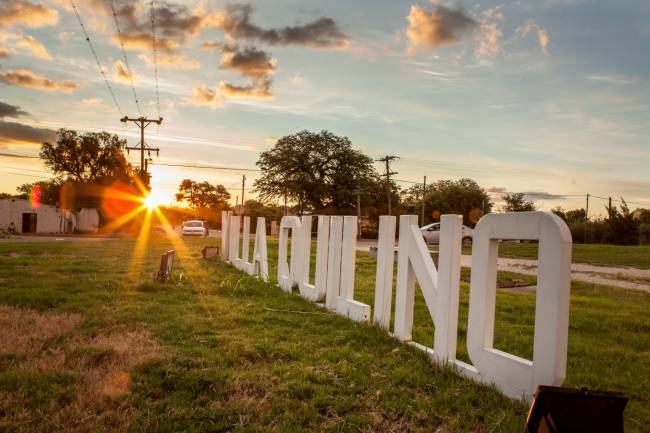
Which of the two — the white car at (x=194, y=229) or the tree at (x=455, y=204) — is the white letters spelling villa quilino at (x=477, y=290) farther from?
the tree at (x=455, y=204)

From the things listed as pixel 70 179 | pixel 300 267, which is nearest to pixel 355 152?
pixel 70 179

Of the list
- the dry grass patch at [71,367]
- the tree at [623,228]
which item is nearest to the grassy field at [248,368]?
the dry grass patch at [71,367]

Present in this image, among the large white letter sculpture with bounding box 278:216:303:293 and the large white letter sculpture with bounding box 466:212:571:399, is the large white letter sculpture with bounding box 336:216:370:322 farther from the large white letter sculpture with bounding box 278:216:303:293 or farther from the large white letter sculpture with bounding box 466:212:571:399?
the large white letter sculpture with bounding box 466:212:571:399

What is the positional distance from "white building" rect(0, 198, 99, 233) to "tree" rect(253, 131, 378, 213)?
801 inches

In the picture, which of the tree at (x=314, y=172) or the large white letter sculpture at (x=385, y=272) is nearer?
the large white letter sculpture at (x=385, y=272)

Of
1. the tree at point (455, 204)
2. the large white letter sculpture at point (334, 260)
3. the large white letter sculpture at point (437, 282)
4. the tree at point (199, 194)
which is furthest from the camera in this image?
the tree at point (199, 194)

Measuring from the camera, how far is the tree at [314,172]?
54.4 meters

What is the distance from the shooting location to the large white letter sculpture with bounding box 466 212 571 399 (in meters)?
2.98

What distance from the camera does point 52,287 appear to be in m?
7.48

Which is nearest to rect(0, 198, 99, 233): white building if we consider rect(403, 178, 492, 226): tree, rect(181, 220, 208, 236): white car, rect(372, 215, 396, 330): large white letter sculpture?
rect(181, 220, 208, 236): white car

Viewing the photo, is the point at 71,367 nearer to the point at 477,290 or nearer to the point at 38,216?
the point at 477,290

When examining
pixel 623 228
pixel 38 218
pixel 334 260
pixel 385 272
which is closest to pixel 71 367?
pixel 385 272

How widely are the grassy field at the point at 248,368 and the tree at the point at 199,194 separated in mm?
104126

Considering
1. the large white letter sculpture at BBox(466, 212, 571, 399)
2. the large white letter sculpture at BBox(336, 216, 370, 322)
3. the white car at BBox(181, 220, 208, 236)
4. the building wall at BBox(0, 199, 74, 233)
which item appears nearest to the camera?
the large white letter sculpture at BBox(466, 212, 571, 399)
